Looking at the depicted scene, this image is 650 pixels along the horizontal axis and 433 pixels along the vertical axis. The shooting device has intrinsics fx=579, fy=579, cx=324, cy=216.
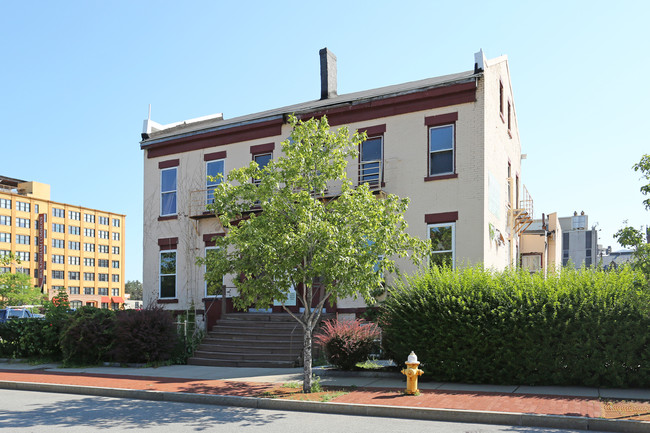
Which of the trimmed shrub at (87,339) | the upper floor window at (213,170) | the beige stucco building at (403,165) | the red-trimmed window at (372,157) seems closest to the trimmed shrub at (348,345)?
the beige stucco building at (403,165)

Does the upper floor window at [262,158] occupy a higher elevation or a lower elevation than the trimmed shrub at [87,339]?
higher

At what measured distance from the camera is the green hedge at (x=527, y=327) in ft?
37.4

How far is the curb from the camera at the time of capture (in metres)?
8.86

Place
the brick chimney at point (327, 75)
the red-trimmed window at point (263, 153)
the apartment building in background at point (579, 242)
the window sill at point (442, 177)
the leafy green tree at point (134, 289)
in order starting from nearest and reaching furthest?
the window sill at point (442, 177) → the red-trimmed window at point (263, 153) → the brick chimney at point (327, 75) → the apartment building in background at point (579, 242) → the leafy green tree at point (134, 289)

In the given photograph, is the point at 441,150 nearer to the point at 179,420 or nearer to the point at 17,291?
the point at 179,420

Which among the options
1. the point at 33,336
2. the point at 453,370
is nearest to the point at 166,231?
the point at 33,336

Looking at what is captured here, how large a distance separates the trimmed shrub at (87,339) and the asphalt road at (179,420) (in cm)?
529

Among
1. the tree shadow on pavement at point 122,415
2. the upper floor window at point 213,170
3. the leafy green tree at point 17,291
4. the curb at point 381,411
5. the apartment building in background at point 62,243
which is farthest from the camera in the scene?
the apartment building in background at point 62,243

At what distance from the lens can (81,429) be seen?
9.12 meters

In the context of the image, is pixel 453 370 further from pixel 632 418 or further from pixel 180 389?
pixel 180 389

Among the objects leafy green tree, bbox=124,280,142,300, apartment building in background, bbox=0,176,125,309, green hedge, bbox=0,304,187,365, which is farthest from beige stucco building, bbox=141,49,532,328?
leafy green tree, bbox=124,280,142,300

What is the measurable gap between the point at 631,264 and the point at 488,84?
25.7ft

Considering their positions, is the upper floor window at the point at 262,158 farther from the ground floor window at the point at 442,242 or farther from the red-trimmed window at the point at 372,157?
the ground floor window at the point at 442,242

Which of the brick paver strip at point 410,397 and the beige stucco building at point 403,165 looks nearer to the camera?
the brick paver strip at point 410,397
